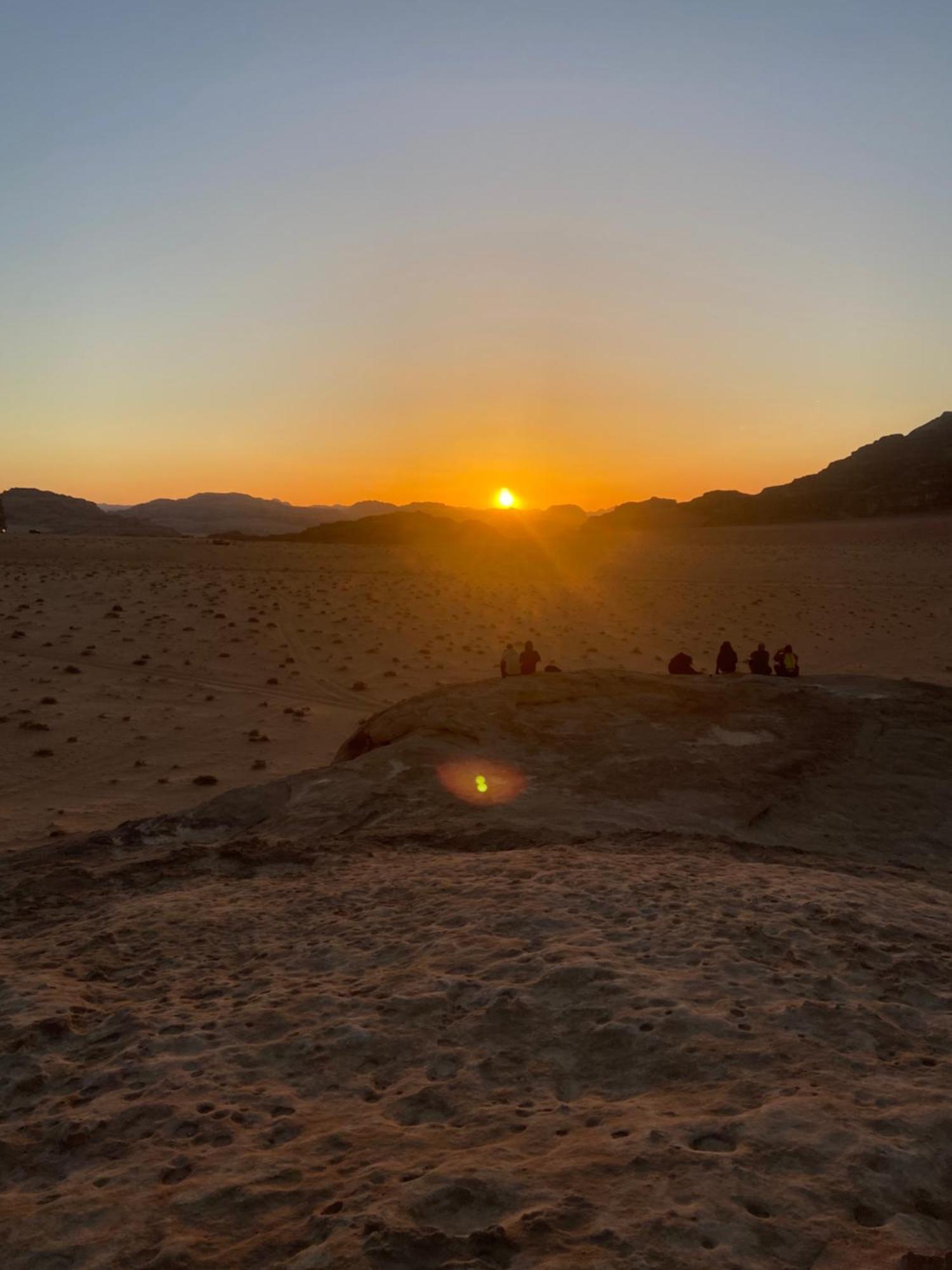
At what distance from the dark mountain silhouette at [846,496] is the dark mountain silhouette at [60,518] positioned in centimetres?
4459

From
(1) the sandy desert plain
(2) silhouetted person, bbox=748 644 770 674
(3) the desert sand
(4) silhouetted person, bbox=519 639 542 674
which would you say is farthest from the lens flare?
(2) silhouetted person, bbox=748 644 770 674

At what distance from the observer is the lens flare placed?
8.11 metres

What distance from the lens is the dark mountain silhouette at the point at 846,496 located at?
7331 centimetres

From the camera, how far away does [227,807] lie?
28.2 ft

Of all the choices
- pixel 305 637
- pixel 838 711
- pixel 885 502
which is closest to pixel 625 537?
pixel 885 502

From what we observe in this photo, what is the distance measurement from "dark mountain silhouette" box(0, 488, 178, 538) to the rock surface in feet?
257

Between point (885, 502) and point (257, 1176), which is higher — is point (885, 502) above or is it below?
above

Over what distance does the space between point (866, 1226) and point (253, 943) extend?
352 cm

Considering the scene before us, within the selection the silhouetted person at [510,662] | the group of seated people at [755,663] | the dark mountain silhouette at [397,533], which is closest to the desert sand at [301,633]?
the silhouetted person at [510,662]

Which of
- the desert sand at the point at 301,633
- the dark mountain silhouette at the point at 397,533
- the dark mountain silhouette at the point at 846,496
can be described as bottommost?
the desert sand at the point at 301,633

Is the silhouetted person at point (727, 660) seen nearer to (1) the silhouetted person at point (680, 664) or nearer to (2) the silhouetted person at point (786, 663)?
(2) the silhouetted person at point (786, 663)

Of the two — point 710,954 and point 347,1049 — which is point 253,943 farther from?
point 710,954

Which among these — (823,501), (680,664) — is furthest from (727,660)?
(823,501)

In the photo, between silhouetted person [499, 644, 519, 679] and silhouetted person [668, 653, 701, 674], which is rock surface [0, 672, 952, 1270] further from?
silhouetted person [499, 644, 519, 679]
